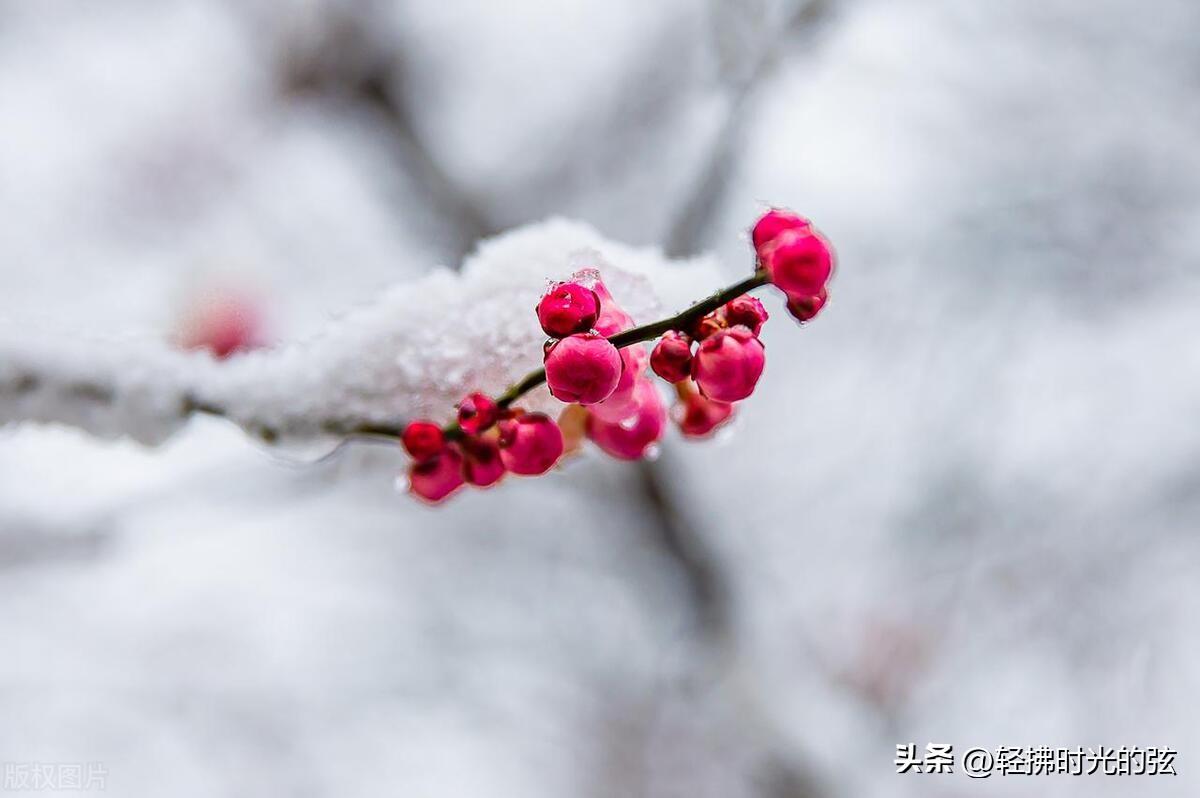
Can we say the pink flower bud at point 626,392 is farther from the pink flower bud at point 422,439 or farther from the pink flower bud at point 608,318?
the pink flower bud at point 422,439

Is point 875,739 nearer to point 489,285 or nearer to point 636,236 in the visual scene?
point 636,236

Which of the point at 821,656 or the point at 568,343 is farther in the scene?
the point at 821,656

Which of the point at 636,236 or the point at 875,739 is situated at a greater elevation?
the point at 636,236

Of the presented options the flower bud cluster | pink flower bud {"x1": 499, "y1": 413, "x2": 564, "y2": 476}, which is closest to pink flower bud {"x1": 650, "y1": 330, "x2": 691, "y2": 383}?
the flower bud cluster

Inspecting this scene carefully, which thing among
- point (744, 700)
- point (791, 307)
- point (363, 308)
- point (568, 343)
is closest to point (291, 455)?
point (363, 308)

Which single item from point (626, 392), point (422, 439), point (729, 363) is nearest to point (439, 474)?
point (422, 439)

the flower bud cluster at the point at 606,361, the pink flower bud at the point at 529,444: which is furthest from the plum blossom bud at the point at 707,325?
the pink flower bud at the point at 529,444

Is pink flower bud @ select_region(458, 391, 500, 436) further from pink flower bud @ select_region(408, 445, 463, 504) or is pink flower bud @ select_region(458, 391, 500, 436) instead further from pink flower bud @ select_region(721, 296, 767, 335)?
pink flower bud @ select_region(721, 296, 767, 335)

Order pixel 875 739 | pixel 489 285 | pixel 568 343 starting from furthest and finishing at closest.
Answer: pixel 875 739 → pixel 489 285 → pixel 568 343
